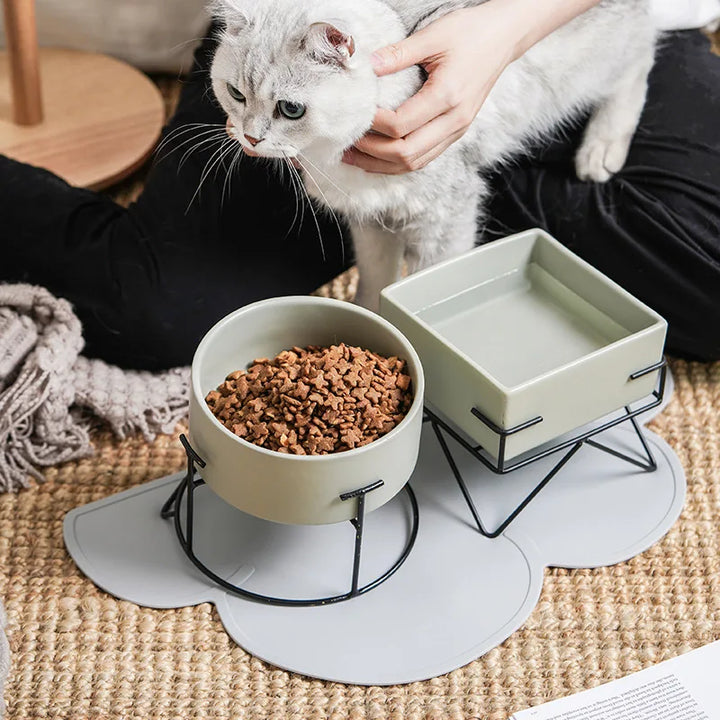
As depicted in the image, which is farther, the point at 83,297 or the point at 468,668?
the point at 83,297

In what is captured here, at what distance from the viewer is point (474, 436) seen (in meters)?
1.04

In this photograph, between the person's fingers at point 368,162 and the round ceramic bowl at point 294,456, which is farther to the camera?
the person's fingers at point 368,162

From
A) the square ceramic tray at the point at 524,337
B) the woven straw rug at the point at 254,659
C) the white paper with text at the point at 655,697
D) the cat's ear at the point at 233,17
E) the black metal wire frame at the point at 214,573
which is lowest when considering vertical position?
the woven straw rug at the point at 254,659

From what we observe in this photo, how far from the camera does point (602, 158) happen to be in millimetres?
1322

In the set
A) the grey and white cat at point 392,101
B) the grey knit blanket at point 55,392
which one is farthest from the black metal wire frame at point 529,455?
the grey knit blanket at point 55,392

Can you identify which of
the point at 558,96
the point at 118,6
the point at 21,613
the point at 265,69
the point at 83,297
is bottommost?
the point at 21,613

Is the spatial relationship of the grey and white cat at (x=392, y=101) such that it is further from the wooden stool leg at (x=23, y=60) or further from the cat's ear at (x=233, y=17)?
the wooden stool leg at (x=23, y=60)

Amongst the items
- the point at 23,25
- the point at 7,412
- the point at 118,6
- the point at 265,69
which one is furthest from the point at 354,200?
the point at 118,6

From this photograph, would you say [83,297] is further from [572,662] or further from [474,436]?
[572,662]

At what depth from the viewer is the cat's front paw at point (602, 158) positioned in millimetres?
1320

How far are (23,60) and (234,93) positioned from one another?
0.73 metres

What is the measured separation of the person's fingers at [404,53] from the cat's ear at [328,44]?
0.05m

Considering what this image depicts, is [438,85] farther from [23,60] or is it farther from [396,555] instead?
[23,60]

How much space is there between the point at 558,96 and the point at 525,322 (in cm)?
31
